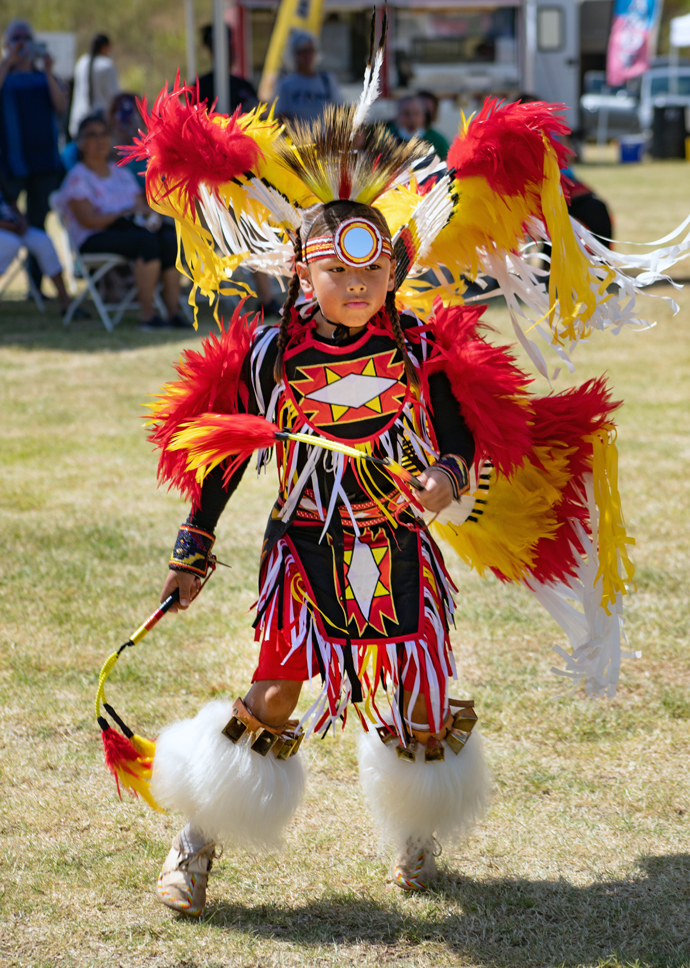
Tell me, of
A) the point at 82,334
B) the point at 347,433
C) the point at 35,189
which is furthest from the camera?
the point at 35,189

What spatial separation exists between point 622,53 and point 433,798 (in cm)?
2668

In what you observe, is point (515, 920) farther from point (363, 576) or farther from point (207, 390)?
point (207, 390)

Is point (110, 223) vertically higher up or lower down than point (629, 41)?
lower down

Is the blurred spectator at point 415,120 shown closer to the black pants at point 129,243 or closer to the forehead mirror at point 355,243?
the black pants at point 129,243

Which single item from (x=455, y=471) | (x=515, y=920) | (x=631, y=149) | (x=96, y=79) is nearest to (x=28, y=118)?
(x=96, y=79)

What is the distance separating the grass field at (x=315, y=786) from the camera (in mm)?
2172

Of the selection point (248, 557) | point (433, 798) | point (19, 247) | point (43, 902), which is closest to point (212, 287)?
point (433, 798)

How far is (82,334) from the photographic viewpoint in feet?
27.5

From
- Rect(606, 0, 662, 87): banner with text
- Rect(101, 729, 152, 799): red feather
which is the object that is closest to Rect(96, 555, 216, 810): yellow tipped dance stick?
Rect(101, 729, 152, 799): red feather

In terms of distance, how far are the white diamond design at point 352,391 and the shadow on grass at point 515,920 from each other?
1.01 m

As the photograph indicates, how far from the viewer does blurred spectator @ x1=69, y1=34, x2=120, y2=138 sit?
34.1ft

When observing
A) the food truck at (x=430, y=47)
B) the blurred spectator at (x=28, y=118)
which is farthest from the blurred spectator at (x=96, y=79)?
the food truck at (x=430, y=47)

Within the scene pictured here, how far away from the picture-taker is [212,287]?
2.45 m

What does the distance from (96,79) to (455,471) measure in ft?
30.8
